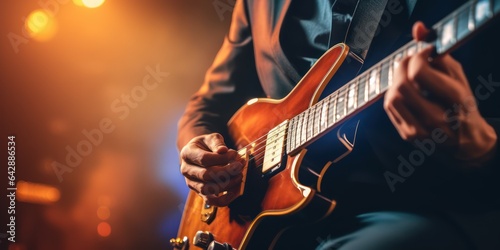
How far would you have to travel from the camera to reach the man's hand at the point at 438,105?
625mm

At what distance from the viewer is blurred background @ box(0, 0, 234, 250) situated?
210 centimetres

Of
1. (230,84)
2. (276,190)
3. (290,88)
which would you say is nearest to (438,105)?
(276,190)

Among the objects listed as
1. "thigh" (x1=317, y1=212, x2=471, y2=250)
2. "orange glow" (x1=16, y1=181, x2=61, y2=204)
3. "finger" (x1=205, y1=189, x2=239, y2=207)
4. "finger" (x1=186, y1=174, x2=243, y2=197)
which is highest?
"orange glow" (x1=16, y1=181, x2=61, y2=204)

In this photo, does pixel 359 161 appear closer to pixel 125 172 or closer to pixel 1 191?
pixel 125 172

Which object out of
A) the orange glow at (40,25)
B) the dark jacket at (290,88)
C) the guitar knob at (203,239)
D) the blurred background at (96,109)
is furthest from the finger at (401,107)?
the orange glow at (40,25)

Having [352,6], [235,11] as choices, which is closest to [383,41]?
[352,6]

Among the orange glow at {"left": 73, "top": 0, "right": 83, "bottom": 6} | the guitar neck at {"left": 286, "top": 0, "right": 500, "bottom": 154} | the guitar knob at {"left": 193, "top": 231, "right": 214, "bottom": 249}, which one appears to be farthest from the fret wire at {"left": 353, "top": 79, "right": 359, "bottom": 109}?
the orange glow at {"left": 73, "top": 0, "right": 83, "bottom": 6}

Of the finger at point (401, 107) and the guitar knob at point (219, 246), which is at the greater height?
the finger at point (401, 107)

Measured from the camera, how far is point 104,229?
215 centimetres

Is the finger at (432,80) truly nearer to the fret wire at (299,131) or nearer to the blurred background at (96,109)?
the fret wire at (299,131)

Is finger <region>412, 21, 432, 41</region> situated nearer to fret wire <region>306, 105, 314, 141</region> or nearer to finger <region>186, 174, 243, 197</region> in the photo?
fret wire <region>306, 105, 314, 141</region>

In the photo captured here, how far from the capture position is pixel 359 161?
2.96ft

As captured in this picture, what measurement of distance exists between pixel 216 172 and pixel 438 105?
599 mm

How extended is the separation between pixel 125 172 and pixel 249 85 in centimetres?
96
